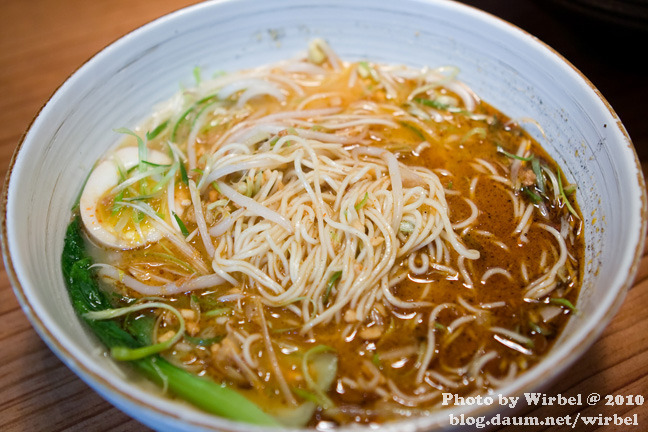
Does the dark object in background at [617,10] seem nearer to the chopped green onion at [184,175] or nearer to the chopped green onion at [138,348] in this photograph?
the chopped green onion at [184,175]

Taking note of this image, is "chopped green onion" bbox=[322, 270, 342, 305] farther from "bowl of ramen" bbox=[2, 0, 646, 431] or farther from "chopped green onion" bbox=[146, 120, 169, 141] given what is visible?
"chopped green onion" bbox=[146, 120, 169, 141]

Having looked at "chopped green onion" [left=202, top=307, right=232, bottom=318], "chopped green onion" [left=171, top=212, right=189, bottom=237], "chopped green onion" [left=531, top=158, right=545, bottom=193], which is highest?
"chopped green onion" [left=531, top=158, right=545, bottom=193]

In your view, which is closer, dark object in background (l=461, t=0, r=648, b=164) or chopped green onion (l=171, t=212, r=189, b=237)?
chopped green onion (l=171, t=212, r=189, b=237)

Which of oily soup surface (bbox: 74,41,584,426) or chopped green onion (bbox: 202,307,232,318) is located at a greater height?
oily soup surface (bbox: 74,41,584,426)

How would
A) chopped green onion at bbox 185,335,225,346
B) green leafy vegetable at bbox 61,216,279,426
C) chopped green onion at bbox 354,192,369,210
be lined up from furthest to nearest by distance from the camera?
chopped green onion at bbox 354,192,369,210 < chopped green onion at bbox 185,335,225,346 < green leafy vegetable at bbox 61,216,279,426

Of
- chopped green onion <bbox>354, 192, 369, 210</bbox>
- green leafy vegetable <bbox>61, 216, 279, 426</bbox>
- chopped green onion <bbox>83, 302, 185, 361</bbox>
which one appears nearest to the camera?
green leafy vegetable <bbox>61, 216, 279, 426</bbox>

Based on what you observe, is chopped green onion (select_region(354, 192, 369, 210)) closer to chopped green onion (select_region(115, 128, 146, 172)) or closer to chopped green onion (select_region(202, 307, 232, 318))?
chopped green onion (select_region(202, 307, 232, 318))

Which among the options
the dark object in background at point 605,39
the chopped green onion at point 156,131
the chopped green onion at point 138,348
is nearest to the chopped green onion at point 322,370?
the chopped green onion at point 138,348

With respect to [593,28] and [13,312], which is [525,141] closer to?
[593,28]

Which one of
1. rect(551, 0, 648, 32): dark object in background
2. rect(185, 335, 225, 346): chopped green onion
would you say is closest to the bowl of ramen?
rect(185, 335, 225, 346): chopped green onion
